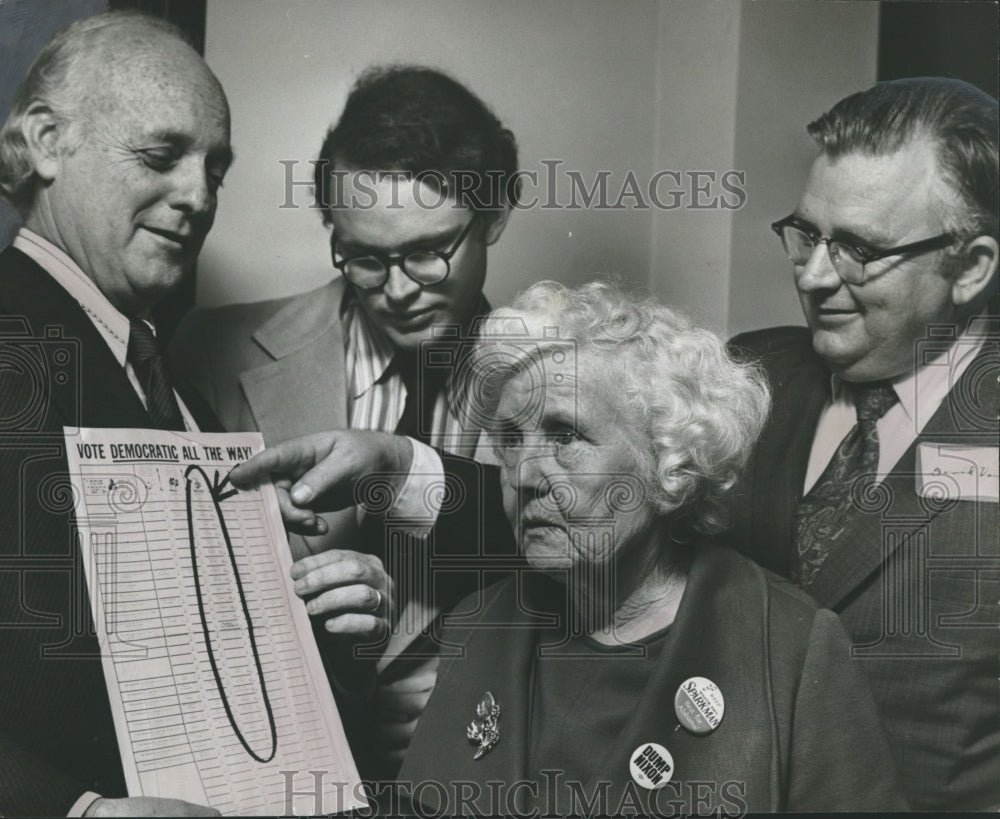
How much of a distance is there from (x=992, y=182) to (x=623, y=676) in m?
1.30

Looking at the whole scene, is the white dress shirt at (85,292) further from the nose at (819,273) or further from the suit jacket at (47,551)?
the nose at (819,273)

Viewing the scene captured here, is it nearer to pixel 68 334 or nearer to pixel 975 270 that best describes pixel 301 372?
pixel 68 334

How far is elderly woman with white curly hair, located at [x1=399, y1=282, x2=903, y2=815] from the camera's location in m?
1.97

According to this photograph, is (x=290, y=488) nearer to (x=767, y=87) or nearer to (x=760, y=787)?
(x=760, y=787)

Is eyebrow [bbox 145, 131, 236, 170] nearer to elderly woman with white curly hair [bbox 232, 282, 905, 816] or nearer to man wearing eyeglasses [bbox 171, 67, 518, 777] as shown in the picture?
man wearing eyeglasses [bbox 171, 67, 518, 777]

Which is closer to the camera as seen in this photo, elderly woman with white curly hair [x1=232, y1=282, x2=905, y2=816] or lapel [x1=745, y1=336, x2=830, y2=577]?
elderly woman with white curly hair [x1=232, y1=282, x2=905, y2=816]

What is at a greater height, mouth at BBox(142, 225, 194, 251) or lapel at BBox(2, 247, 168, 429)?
mouth at BBox(142, 225, 194, 251)

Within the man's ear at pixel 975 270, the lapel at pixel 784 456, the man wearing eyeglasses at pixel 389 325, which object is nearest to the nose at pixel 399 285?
the man wearing eyeglasses at pixel 389 325

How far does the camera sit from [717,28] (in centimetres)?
229

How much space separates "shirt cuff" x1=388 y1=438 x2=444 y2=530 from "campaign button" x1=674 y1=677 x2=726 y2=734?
608mm

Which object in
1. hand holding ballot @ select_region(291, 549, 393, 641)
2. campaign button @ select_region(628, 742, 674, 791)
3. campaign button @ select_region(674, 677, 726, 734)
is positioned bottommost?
campaign button @ select_region(628, 742, 674, 791)

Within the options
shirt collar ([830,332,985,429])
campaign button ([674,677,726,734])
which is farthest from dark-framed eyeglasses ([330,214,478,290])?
campaign button ([674,677,726,734])

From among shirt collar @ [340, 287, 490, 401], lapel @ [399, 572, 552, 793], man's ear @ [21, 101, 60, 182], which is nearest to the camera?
lapel @ [399, 572, 552, 793]

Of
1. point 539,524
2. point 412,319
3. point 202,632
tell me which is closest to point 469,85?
point 412,319
